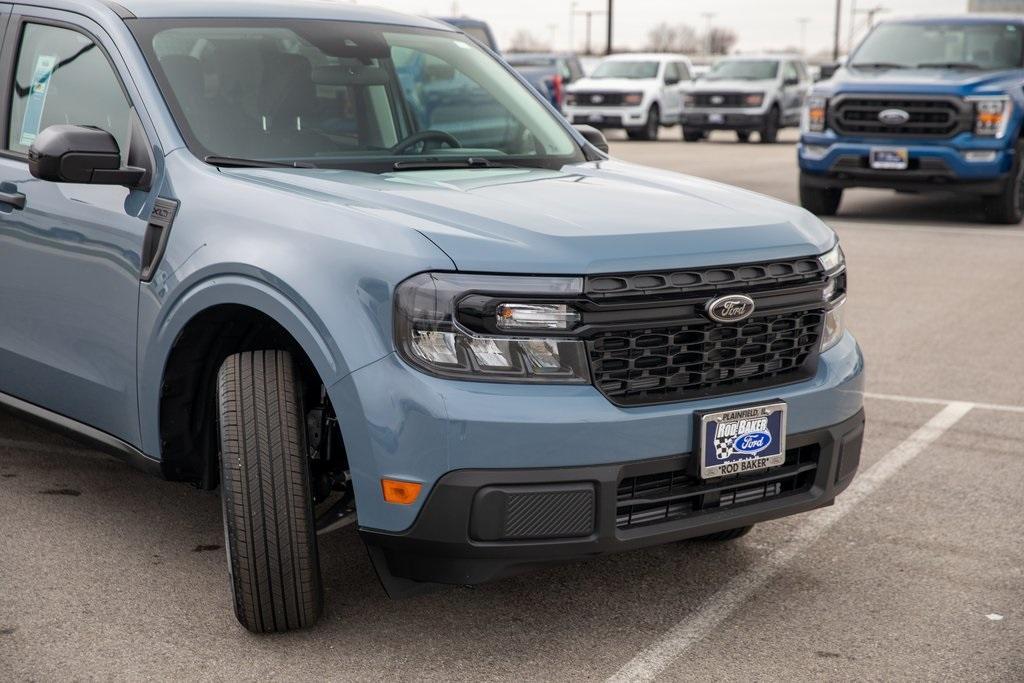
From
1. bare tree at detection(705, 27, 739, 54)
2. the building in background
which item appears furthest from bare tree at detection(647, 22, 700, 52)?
the building in background

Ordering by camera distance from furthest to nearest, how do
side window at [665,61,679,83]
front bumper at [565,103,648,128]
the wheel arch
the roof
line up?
side window at [665,61,679,83] < front bumper at [565,103,648,128] < the roof < the wheel arch

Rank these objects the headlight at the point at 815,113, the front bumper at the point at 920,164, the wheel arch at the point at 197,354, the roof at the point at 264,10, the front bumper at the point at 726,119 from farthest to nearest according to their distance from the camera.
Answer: the front bumper at the point at 726,119, the headlight at the point at 815,113, the front bumper at the point at 920,164, the roof at the point at 264,10, the wheel arch at the point at 197,354

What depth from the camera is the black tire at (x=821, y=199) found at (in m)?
13.6

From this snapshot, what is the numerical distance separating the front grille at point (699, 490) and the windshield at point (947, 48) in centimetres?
1029

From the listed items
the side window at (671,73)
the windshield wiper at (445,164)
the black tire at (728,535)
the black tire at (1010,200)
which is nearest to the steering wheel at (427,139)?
the windshield wiper at (445,164)

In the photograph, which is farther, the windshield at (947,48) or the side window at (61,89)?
the windshield at (947,48)

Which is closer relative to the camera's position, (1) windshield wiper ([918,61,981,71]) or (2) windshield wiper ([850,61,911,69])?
(1) windshield wiper ([918,61,981,71])

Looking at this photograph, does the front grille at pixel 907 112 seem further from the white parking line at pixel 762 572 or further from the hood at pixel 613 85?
the hood at pixel 613 85

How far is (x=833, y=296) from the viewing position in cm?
388

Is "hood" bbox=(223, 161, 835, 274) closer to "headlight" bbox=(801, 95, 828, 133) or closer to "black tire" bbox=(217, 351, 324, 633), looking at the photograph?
"black tire" bbox=(217, 351, 324, 633)

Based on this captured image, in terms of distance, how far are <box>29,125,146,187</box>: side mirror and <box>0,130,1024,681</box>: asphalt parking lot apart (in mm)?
1189

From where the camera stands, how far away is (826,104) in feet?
42.1

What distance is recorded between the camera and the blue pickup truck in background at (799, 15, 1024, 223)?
12258 mm

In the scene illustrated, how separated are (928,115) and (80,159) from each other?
10.00 m
